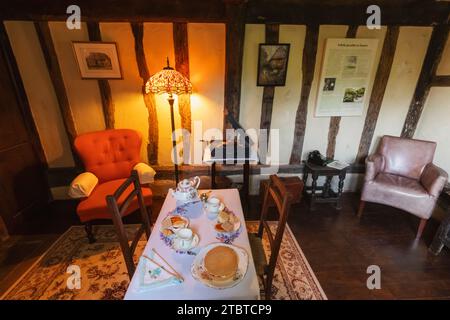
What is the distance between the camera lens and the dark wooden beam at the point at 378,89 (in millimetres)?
2354

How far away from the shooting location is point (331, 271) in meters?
1.80

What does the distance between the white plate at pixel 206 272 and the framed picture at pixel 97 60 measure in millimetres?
2140

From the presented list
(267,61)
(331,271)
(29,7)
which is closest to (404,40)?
(267,61)

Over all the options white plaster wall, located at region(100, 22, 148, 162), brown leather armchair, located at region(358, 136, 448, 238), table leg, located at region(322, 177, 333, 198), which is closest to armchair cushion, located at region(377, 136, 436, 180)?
brown leather armchair, located at region(358, 136, 448, 238)

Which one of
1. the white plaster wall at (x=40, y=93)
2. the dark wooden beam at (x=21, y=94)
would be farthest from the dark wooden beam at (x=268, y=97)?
the dark wooden beam at (x=21, y=94)

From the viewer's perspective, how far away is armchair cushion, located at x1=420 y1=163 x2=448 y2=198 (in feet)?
6.65

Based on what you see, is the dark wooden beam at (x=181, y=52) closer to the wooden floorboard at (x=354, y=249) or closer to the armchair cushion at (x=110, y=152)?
the armchair cushion at (x=110, y=152)

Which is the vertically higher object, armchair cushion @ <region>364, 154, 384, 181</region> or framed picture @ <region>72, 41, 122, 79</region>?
framed picture @ <region>72, 41, 122, 79</region>

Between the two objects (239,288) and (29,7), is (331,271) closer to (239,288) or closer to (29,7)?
(239,288)

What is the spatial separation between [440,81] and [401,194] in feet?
4.64

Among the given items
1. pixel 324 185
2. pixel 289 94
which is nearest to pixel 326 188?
pixel 324 185

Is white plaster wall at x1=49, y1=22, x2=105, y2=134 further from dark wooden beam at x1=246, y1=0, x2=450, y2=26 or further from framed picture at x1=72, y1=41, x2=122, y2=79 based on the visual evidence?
dark wooden beam at x1=246, y1=0, x2=450, y2=26

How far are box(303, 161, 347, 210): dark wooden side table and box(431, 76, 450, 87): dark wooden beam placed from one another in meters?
1.42

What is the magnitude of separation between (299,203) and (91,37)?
9.80 ft
